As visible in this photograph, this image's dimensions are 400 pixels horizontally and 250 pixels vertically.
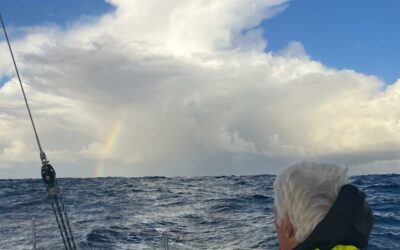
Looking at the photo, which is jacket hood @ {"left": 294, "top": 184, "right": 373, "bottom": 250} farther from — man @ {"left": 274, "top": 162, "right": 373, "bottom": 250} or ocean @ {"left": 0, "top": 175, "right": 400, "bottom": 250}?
ocean @ {"left": 0, "top": 175, "right": 400, "bottom": 250}

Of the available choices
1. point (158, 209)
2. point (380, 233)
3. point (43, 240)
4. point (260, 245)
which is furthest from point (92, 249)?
point (158, 209)

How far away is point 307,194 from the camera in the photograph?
6.04 ft

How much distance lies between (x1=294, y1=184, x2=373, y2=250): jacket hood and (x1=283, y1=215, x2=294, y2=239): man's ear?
74mm

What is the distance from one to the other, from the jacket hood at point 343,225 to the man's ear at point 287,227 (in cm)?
7

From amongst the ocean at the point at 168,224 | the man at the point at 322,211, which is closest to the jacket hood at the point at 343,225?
the man at the point at 322,211

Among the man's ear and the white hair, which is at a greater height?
the white hair

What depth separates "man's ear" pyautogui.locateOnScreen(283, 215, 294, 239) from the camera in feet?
6.27

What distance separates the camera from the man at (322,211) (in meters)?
1.81

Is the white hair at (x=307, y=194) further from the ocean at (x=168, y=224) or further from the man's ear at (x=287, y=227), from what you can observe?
the ocean at (x=168, y=224)

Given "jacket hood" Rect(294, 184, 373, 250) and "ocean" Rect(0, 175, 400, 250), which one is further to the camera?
"ocean" Rect(0, 175, 400, 250)

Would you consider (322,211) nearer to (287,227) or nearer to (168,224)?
(287,227)

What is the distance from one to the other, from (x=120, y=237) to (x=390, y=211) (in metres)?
10.7

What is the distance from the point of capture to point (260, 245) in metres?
14.1

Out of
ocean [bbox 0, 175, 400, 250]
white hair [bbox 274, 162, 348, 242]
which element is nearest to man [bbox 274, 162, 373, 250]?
white hair [bbox 274, 162, 348, 242]
